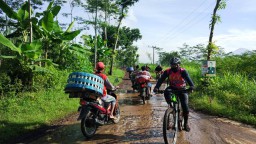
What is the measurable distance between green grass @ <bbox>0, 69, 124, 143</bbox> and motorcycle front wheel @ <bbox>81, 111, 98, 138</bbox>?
1609 millimetres

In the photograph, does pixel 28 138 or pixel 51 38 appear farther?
pixel 51 38

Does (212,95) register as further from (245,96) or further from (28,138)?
(28,138)

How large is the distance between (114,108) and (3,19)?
84.6 feet

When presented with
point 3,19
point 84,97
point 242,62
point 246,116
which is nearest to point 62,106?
point 84,97

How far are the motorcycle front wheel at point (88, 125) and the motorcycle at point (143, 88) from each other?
17.7 ft

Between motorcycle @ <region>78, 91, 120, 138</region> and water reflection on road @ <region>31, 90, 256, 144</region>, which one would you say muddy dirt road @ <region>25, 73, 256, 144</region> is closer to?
water reflection on road @ <region>31, 90, 256, 144</region>

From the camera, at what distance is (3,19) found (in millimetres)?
29031

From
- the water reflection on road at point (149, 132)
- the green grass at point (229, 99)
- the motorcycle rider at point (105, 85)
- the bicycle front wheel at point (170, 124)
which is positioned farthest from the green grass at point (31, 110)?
the green grass at point (229, 99)

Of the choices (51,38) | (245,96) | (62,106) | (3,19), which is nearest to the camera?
(62,106)

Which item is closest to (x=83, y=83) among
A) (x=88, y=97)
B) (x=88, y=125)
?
(x=88, y=97)

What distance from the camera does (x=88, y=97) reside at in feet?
21.1

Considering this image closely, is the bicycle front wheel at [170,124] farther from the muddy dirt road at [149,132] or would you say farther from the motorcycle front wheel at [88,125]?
the motorcycle front wheel at [88,125]

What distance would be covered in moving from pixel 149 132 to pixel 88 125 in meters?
1.62

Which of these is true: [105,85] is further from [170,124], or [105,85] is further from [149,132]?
[170,124]
